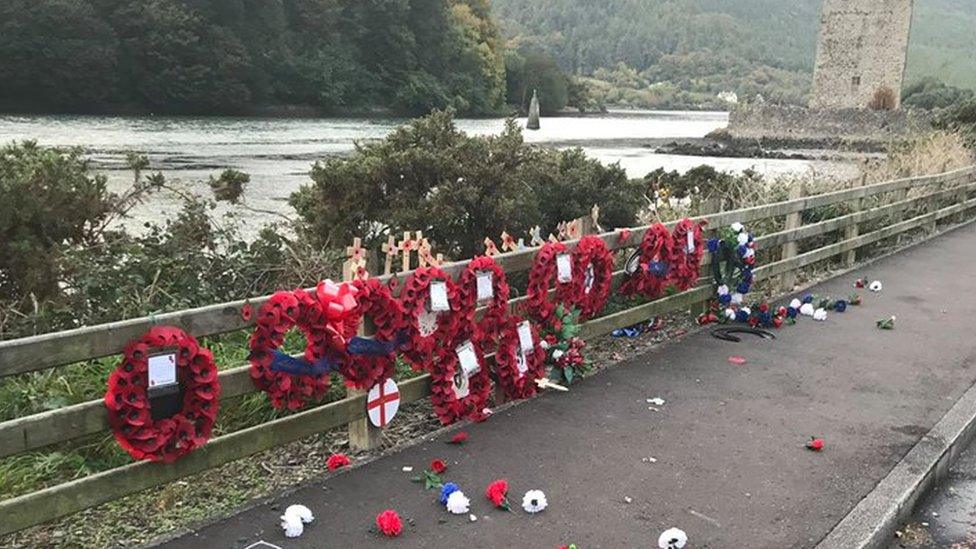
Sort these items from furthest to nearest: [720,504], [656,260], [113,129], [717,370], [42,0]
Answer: [42,0], [113,129], [656,260], [717,370], [720,504]

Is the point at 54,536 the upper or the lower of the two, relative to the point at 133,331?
lower

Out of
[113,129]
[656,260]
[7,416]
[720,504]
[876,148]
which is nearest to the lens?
[720,504]

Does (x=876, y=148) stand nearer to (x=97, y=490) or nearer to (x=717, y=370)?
(x=717, y=370)

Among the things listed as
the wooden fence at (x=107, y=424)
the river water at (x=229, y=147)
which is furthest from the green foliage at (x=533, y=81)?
the wooden fence at (x=107, y=424)

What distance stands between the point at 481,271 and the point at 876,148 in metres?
65.1

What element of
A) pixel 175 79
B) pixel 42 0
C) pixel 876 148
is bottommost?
pixel 876 148

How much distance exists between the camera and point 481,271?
578 centimetres

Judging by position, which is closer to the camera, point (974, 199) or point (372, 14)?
point (974, 199)

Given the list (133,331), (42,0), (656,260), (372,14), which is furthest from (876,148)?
(133,331)

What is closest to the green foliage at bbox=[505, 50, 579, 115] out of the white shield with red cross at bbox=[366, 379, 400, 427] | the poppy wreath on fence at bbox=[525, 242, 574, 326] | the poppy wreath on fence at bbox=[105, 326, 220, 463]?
the poppy wreath on fence at bbox=[525, 242, 574, 326]

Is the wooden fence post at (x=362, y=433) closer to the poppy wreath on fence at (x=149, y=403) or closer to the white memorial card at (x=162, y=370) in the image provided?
the poppy wreath on fence at (x=149, y=403)

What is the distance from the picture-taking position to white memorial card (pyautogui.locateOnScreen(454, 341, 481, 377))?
566 centimetres

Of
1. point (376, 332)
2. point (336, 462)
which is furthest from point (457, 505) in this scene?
point (376, 332)

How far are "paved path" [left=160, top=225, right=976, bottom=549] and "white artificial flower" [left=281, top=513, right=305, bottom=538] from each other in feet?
0.14
